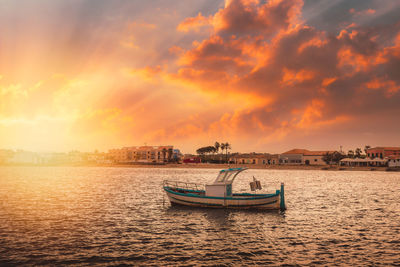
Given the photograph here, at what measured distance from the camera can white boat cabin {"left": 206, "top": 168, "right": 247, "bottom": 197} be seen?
3894 cm

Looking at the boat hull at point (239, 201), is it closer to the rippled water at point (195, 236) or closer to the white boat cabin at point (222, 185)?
the white boat cabin at point (222, 185)

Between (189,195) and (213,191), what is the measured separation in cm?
→ 320

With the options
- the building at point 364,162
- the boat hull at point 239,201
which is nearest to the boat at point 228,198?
the boat hull at point 239,201

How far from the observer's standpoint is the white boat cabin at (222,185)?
3894 cm

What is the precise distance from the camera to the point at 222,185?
39.2 metres

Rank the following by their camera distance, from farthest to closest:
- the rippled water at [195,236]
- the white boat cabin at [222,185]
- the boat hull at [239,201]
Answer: the white boat cabin at [222,185] → the boat hull at [239,201] → the rippled water at [195,236]

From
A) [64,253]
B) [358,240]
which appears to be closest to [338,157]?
[358,240]

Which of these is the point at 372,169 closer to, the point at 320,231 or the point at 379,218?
the point at 379,218

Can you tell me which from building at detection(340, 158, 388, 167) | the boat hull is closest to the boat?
the boat hull

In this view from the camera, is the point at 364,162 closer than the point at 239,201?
No

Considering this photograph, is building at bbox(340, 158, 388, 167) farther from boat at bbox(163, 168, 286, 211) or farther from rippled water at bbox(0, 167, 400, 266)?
boat at bbox(163, 168, 286, 211)

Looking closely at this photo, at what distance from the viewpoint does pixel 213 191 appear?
40000 millimetres

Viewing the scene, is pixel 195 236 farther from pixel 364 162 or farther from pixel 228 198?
pixel 364 162

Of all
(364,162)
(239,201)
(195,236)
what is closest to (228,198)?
(239,201)
